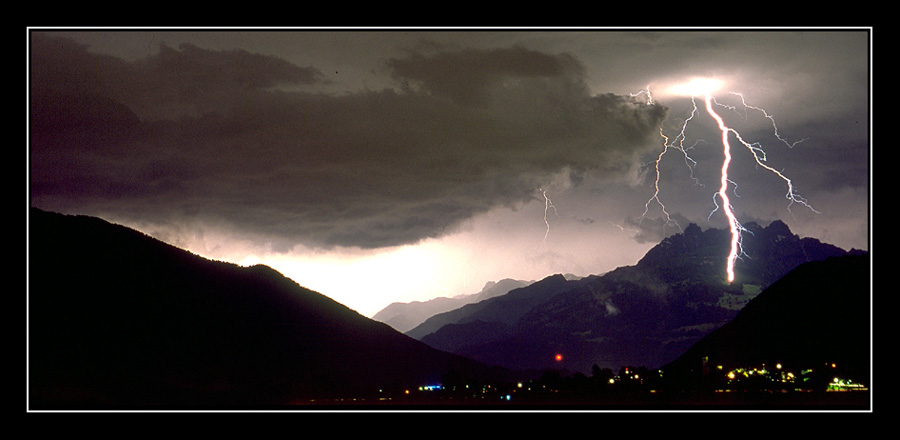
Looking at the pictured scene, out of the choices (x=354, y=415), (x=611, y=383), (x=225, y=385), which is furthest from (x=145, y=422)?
(x=225, y=385)

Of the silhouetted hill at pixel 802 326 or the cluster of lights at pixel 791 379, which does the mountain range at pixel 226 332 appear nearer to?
the silhouetted hill at pixel 802 326

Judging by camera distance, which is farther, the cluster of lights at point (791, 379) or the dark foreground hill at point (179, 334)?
the dark foreground hill at point (179, 334)

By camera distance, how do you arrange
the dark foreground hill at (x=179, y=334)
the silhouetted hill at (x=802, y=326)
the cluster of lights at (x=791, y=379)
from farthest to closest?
the silhouetted hill at (x=802, y=326)
the dark foreground hill at (x=179, y=334)
the cluster of lights at (x=791, y=379)

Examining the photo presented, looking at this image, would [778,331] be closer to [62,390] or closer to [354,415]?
[62,390]

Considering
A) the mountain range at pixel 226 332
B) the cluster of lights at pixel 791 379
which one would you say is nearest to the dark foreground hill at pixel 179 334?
the mountain range at pixel 226 332

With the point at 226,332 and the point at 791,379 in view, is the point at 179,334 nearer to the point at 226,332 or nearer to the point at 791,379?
the point at 226,332

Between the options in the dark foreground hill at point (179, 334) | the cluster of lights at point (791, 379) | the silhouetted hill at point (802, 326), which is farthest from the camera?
the silhouetted hill at point (802, 326)

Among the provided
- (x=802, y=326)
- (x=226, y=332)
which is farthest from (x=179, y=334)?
(x=802, y=326)
